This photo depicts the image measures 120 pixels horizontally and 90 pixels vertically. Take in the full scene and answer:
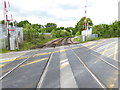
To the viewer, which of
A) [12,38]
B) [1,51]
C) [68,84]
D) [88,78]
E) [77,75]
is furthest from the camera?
[12,38]

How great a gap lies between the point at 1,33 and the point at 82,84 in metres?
11.0

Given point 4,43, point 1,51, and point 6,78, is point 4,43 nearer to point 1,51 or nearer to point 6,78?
point 1,51

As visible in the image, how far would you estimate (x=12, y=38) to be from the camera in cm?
1216

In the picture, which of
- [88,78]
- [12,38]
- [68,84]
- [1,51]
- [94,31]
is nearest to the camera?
[68,84]

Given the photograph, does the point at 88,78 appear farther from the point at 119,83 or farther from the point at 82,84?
the point at 119,83

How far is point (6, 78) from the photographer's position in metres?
4.86

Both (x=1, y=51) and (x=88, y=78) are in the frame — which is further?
(x=1, y=51)

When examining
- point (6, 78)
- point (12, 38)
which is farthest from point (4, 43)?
point (6, 78)

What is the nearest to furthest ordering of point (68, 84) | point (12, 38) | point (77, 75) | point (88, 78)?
point (68, 84), point (88, 78), point (77, 75), point (12, 38)

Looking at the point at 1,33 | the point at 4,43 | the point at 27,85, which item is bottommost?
the point at 27,85

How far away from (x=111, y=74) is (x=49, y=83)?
3.25 metres

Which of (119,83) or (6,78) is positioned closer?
(119,83)

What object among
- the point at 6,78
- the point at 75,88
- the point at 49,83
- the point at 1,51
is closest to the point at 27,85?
the point at 49,83

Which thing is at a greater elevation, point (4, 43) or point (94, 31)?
point (94, 31)
